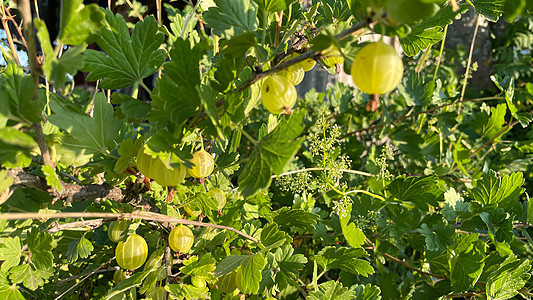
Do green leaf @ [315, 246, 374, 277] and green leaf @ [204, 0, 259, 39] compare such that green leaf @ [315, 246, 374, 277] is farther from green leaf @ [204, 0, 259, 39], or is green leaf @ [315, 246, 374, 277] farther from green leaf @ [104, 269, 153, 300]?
green leaf @ [204, 0, 259, 39]

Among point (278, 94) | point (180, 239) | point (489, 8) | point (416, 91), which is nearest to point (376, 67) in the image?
point (278, 94)

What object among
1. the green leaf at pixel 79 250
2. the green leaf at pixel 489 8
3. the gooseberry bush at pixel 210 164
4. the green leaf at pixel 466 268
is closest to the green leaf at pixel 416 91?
the gooseberry bush at pixel 210 164

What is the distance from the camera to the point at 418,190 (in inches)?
24.7

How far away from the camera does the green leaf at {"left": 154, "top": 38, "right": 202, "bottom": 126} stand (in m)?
0.31

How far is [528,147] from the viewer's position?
0.82 meters

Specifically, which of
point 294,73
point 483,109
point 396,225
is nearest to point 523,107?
point 483,109

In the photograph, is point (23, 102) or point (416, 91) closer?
point (23, 102)

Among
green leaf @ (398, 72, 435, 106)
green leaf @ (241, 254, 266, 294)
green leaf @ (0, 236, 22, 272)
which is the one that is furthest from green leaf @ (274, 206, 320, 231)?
green leaf @ (398, 72, 435, 106)

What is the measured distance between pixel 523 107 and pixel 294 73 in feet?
5.83

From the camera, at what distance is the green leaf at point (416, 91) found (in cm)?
94

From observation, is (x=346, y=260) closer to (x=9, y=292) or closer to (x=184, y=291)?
(x=184, y=291)

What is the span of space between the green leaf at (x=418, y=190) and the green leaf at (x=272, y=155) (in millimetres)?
393

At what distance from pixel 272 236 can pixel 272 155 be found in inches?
8.1

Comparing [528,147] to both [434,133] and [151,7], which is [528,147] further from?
[151,7]
